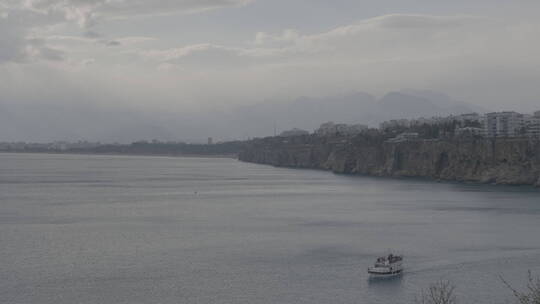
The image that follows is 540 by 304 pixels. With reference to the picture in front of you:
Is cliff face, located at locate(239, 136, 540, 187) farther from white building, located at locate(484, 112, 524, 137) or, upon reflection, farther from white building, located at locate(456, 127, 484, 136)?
white building, located at locate(484, 112, 524, 137)

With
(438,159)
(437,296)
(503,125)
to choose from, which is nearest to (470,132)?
(503,125)

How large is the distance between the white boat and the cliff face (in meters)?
38.1

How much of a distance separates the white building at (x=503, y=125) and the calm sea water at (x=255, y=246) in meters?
38.0

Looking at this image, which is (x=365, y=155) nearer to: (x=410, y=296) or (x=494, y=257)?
(x=494, y=257)

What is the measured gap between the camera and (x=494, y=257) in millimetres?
22688

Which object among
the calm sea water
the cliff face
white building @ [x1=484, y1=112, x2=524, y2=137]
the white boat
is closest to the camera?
the calm sea water

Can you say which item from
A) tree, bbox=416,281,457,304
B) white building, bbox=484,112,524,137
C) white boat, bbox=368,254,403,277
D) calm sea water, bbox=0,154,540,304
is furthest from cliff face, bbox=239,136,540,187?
tree, bbox=416,281,457,304

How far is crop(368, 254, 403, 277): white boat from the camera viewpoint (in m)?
19.6

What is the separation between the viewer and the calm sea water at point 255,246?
1811cm

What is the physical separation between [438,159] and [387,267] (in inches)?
1944

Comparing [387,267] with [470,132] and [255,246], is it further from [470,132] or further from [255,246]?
[470,132]

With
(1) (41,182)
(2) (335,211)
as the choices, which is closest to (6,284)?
(2) (335,211)

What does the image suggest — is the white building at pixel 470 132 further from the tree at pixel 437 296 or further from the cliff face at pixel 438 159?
the tree at pixel 437 296

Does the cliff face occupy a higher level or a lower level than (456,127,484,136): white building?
lower
